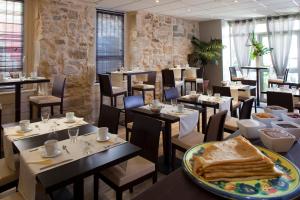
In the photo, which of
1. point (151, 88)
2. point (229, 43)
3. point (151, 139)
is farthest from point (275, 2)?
point (151, 139)

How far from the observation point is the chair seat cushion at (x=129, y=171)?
6.06 feet

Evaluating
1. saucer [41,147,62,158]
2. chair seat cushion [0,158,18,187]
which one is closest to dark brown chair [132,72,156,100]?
chair seat cushion [0,158,18,187]

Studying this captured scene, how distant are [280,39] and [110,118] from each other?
19.8 ft

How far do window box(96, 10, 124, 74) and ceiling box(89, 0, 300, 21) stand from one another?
0.29m

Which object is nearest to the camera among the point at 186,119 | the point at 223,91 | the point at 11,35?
the point at 186,119

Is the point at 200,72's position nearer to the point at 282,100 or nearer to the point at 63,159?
the point at 282,100

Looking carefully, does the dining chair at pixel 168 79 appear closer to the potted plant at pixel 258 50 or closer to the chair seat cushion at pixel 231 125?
the potted plant at pixel 258 50

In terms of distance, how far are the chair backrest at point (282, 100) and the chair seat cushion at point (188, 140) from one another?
1.45 m

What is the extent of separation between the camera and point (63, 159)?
61.3 inches

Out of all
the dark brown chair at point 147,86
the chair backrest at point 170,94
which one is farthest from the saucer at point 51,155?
the dark brown chair at point 147,86

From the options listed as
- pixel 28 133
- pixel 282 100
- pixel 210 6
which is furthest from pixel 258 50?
pixel 28 133

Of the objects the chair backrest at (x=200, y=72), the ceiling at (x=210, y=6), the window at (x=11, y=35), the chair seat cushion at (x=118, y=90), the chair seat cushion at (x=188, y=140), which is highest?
the ceiling at (x=210, y=6)

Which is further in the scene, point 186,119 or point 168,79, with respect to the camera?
point 168,79

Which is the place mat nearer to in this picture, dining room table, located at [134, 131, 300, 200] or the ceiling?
dining room table, located at [134, 131, 300, 200]
